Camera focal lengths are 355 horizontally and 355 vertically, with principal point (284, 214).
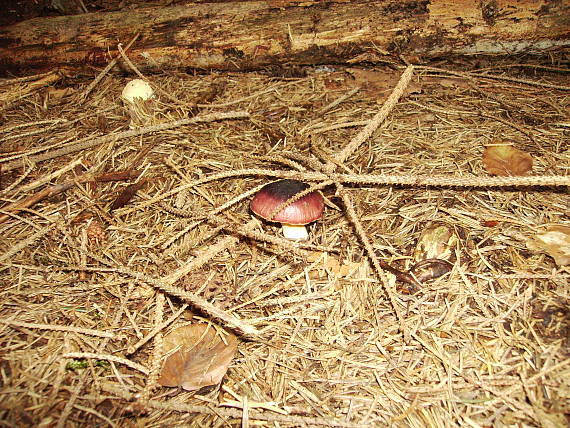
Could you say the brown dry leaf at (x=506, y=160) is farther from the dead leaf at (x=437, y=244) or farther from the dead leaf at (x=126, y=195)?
the dead leaf at (x=126, y=195)

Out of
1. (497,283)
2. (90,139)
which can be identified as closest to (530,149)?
(497,283)

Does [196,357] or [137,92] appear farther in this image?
[137,92]

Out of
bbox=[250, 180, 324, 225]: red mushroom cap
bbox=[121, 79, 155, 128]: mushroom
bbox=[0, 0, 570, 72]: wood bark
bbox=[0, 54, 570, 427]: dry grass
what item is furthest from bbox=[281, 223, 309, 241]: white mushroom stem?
bbox=[0, 0, 570, 72]: wood bark

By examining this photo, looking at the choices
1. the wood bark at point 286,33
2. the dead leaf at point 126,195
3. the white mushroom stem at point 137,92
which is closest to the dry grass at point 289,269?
the dead leaf at point 126,195

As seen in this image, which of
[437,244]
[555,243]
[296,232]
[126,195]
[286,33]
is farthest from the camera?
[286,33]

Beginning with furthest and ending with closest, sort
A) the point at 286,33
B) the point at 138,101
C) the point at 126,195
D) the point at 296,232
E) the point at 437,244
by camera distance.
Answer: the point at 286,33, the point at 138,101, the point at 126,195, the point at 296,232, the point at 437,244

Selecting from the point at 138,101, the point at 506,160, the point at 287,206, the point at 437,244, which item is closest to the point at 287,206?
the point at 287,206

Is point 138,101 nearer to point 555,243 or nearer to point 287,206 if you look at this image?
point 287,206
